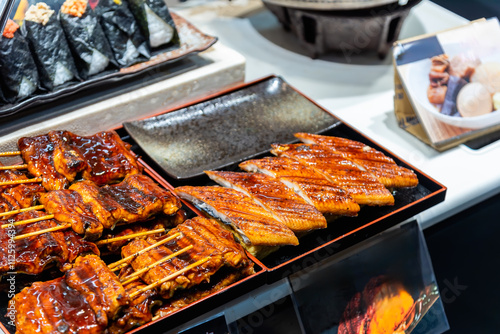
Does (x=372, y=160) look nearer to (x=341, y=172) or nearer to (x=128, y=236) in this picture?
(x=341, y=172)

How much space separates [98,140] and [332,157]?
4.32 ft

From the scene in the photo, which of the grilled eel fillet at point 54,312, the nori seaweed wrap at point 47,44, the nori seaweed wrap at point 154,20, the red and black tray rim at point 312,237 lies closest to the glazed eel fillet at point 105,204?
the red and black tray rim at point 312,237

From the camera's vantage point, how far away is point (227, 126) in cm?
374

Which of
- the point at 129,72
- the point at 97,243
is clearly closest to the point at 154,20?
the point at 129,72

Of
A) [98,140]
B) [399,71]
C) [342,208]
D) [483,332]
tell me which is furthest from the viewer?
[399,71]

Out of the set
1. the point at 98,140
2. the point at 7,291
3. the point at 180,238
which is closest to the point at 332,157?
the point at 180,238

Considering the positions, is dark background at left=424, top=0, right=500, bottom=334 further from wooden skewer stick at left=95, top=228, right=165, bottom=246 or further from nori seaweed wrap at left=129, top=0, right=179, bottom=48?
nori seaweed wrap at left=129, top=0, right=179, bottom=48

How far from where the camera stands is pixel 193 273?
2.43 m

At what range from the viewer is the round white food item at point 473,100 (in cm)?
367

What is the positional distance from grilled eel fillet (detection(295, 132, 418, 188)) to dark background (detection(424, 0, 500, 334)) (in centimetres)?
44

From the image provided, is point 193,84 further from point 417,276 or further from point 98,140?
point 417,276

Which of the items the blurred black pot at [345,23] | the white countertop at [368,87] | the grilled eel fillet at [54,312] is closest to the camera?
the grilled eel fillet at [54,312]

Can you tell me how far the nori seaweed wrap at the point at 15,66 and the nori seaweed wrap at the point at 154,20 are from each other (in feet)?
2.56

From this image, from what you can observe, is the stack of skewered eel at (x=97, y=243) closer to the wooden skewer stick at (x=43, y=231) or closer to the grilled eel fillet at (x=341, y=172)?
the wooden skewer stick at (x=43, y=231)
